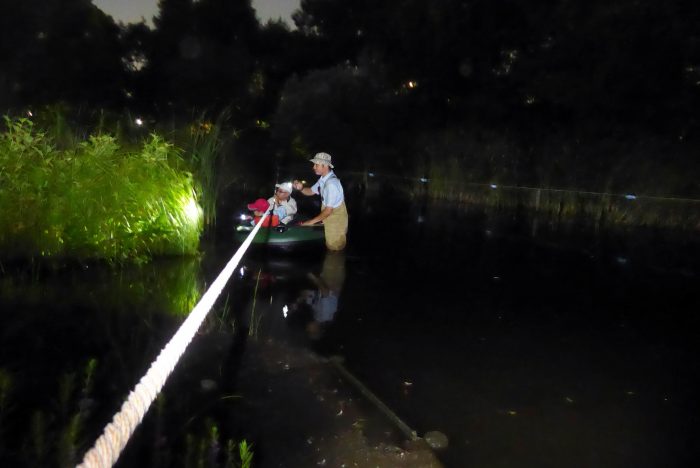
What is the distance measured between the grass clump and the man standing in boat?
1899 millimetres

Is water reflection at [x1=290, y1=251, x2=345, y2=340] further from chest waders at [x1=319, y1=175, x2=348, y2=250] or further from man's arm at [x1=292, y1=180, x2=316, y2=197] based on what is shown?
man's arm at [x1=292, y1=180, x2=316, y2=197]

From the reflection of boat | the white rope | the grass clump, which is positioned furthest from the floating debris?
the reflection of boat

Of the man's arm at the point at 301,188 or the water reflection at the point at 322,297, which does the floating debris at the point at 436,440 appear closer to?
the water reflection at the point at 322,297

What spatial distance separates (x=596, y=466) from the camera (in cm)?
354

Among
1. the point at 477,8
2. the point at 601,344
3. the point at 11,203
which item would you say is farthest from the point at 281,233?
the point at 477,8

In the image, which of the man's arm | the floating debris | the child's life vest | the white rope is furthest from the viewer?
the child's life vest

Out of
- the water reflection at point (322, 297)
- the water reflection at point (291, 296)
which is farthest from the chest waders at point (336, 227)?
Answer: the water reflection at point (322, 297)

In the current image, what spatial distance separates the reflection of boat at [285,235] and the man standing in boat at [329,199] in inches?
13.2

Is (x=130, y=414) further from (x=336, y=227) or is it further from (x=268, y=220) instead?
(x=268, y=220)

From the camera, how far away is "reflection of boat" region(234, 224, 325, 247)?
9.60 metres

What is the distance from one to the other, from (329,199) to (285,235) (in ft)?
3.63

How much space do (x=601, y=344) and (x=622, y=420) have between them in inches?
68.3

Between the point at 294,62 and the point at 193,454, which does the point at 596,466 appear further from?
the point at 294,62

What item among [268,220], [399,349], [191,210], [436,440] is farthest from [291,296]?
[436,440]
